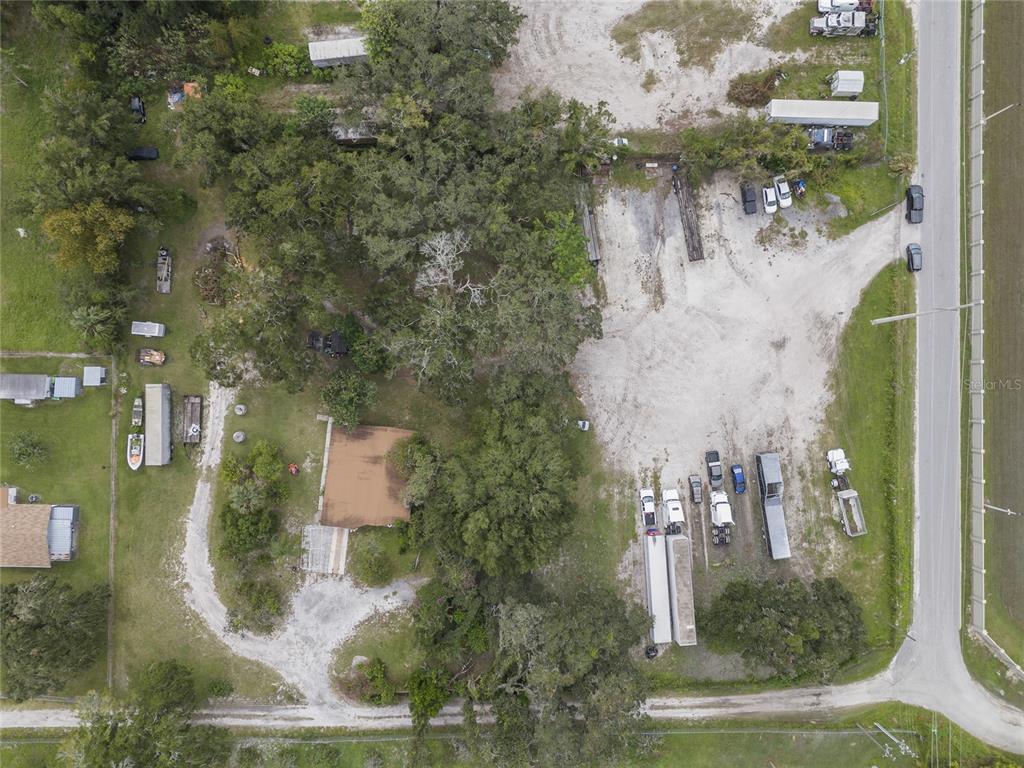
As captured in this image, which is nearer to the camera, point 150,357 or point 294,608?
point 150,357

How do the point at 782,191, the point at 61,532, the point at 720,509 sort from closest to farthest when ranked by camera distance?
the point at 61,532
the point at 720,509
the point at 782,191

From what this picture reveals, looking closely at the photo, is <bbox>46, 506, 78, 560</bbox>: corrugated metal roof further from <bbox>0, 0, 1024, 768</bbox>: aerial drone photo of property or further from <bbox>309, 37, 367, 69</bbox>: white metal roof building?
<bbox>309, 37, 367, 69</bbox>: white metal roof building

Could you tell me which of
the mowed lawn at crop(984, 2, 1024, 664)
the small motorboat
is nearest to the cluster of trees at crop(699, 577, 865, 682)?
the mowed lawn at crop(984, 2, 1024, 664)

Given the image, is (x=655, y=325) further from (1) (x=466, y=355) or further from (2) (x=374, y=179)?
(2) (x=374, y=179)

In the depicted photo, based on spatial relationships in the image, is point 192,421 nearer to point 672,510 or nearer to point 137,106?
point 137,106

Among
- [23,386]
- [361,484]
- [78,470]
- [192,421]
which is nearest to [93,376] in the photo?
[23,386]

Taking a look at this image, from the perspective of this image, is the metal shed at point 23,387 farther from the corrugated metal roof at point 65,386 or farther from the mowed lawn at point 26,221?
the mowed lawn at point 26,221
